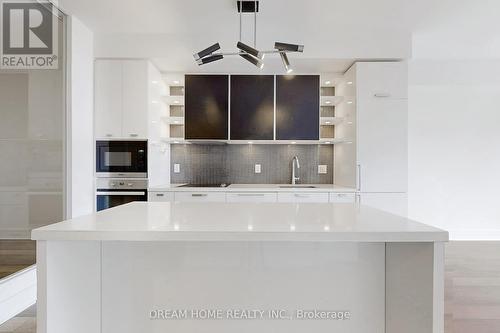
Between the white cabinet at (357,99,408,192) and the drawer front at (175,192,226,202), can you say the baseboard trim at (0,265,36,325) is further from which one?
the white cabinet at (357,99,408,192)

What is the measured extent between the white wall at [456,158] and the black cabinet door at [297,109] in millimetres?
1916

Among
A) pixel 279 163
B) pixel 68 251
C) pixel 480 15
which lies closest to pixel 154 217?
pixel 68 251

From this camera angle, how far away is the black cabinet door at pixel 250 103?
3.78 meters

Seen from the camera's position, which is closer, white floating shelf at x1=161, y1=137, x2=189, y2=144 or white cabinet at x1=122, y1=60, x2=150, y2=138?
white cabinet at x1=122, y1=60, x2=150, y2=138

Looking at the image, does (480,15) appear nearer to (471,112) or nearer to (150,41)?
(471,112)

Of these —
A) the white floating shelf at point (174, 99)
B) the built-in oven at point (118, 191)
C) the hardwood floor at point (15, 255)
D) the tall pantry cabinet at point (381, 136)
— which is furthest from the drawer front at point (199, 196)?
the tall pantry cabinet at point (381, 136)

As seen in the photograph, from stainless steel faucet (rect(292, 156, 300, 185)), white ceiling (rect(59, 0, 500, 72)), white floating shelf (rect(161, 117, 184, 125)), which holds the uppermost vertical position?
white ceiling (rect(59, 0, 500, 72))

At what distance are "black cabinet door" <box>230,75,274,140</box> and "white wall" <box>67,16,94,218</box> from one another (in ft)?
5.19

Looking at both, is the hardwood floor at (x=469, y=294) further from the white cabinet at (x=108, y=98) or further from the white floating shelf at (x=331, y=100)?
the white floating shelf at (x=331, y=100)

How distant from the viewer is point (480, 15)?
3.07 metres

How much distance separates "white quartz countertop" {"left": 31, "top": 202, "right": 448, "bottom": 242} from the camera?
45.4 inches

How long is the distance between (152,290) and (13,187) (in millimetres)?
2309

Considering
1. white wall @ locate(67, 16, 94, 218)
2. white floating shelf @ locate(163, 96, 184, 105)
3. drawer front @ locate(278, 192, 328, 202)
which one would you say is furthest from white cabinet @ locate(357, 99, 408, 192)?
white wall @ locate(67, 16, 94, 218)

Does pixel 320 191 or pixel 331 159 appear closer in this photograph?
pixel 320 191
